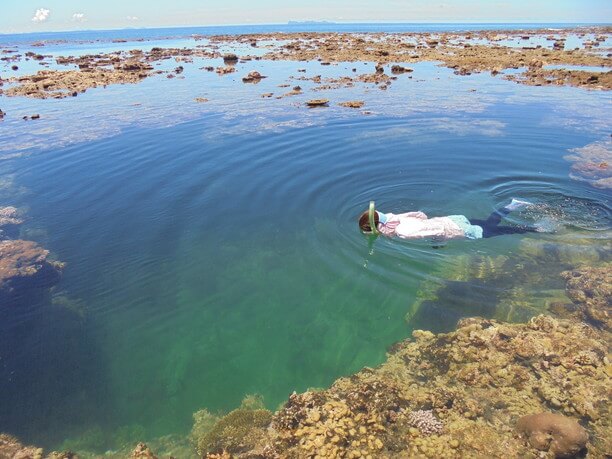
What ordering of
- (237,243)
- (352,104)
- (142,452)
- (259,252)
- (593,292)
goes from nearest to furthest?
(142,452), (593,292), (259,252), (237,243), (352,104)

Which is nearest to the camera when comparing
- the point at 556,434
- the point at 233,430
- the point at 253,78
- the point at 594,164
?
the point at 556,434

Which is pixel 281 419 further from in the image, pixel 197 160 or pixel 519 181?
pixel 197 160

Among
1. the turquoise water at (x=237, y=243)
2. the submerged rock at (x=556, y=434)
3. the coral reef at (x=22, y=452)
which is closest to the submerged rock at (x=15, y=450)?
the coral reef at (x=22, y=452)

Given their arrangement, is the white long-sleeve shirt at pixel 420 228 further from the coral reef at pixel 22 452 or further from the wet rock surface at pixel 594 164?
the coral reef at pixel 22 452

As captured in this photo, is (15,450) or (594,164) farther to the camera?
(594,164)

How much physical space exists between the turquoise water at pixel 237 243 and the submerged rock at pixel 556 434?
253cm

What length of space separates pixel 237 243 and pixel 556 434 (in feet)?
25.6

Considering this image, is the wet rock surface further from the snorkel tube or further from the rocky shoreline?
the snorkel tube

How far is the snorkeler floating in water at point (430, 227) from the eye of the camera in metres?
9.57

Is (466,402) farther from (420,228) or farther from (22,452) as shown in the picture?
(22,452)

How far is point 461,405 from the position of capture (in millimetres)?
5680

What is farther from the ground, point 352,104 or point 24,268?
point 352,104

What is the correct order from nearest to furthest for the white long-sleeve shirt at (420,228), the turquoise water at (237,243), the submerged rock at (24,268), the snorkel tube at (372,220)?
the turquoise water at (237,243) < the submerged rock at (24,268) < the snorkel tube at (372,220) < the white long-sleeve shirt at (420,228)

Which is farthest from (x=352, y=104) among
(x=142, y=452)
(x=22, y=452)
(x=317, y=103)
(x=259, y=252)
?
(x=22, y=452)
